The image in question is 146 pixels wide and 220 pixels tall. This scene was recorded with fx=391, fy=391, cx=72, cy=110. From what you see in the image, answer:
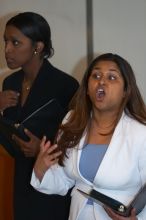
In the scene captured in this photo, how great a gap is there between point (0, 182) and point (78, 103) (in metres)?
1.16

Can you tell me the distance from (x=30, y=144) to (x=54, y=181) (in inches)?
9.7

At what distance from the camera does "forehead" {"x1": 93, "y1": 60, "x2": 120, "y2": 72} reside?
58.9 inches

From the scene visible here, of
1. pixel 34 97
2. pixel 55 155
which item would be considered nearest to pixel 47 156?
pixel 55 155

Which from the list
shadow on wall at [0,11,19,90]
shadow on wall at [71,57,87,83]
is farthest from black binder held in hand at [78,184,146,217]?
shadow on wall at [0,11,19,90]

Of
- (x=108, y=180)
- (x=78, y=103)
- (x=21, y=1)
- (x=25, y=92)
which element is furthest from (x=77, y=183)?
(x=21, y=1)

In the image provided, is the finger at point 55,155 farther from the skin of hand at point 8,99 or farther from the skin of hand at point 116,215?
the skin of hand at point 8,99

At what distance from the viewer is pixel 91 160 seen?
1477mm

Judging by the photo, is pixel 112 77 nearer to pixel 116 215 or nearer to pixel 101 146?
pixel 101 146

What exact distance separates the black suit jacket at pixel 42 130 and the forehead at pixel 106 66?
0.32m

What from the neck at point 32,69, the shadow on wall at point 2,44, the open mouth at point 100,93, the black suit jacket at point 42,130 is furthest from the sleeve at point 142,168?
the shadow on wall at point 2,44

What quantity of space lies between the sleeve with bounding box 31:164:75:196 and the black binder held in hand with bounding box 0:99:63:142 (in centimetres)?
22

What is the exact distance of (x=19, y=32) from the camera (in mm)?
1798

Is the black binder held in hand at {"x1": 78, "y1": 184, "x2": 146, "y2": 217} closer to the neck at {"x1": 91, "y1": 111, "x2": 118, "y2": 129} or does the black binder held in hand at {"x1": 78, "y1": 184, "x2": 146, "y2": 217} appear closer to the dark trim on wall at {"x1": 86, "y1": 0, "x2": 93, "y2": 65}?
the neck at {"x1": 91, "y1": 111, "x2": 118, "y2": 129}

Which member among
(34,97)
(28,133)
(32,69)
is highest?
(32,69)
